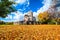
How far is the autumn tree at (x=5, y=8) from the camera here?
3.35 metres

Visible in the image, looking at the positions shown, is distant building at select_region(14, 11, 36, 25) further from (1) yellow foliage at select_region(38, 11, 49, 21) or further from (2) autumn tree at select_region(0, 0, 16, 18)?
(2) autumn tree at select_region(0, 0, 16, 18)

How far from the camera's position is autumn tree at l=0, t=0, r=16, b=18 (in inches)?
132

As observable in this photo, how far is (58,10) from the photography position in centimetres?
332

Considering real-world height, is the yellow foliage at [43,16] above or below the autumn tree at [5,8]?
below

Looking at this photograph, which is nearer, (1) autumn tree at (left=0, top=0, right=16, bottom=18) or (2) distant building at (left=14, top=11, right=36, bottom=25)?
(2) distant building at (left=14, top=11, right=36, bottom=25)

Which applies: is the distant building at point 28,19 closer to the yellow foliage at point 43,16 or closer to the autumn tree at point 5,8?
the yellow foliage at point 43,16

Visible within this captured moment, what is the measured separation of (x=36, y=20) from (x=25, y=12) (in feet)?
1.02

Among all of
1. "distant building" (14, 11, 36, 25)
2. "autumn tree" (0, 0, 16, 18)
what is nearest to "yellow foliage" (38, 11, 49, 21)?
"distant building" (14, 11, 36, 25)

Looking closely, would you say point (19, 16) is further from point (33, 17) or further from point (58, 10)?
point (58, 10)

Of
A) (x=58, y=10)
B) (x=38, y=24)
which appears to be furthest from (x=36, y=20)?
(x=58, y=10)

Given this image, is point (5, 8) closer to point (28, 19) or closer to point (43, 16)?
point (28, 19)

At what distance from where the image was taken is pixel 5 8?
3.52 meters

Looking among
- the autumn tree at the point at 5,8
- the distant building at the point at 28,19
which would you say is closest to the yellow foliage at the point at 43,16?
the distant building at the point at 28,19

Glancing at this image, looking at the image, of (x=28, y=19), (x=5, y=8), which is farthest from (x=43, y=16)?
(x=5, y=8)
